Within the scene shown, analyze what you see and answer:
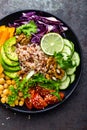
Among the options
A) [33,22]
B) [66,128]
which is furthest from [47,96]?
[33,22]

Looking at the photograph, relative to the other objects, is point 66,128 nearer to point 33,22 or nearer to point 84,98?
point 84,98

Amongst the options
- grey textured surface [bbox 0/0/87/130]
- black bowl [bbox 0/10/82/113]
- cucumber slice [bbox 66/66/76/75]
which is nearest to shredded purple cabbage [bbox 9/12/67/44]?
black bowl [bbox 0/10/82/113]

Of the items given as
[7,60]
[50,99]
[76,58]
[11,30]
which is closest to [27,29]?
[11,30]

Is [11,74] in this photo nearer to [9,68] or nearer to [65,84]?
[9,68]

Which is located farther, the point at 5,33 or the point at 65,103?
the point at 65,103

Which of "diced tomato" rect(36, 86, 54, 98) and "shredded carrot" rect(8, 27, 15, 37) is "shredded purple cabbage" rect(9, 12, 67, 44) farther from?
"diced tomato" rect(36, 86, 54, 98)
